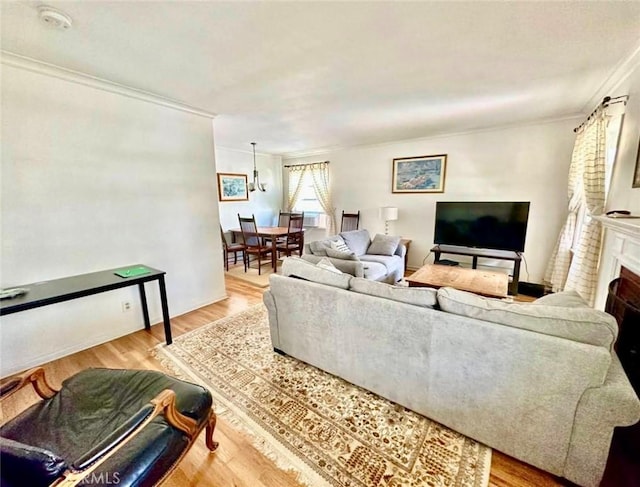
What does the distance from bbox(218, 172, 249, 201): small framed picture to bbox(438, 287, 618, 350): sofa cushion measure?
16.8 feet

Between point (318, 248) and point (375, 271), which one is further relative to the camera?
point (375, 271)

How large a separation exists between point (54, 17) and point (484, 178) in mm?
5032

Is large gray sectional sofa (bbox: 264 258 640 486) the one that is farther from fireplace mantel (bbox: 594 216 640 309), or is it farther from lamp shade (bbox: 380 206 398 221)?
lamp shade (bbox: 380 206 398 221)

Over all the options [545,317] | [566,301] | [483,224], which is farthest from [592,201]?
[545,317]

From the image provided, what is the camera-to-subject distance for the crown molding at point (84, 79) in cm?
202

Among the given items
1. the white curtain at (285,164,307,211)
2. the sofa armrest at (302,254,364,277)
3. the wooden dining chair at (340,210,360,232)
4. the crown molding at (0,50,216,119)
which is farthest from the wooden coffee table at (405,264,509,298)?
the white curtain at (285,164,307,211)

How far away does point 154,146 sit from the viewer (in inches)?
113

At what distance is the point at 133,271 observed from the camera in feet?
8.38

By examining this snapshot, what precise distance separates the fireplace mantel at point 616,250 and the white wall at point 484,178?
1.58m

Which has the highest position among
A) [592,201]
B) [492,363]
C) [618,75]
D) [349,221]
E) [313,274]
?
[618,75]

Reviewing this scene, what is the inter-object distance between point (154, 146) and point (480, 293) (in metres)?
3.77

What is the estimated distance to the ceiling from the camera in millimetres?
1521

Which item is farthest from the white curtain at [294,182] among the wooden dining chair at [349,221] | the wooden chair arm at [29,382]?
the wooden chair arm at [29,382]

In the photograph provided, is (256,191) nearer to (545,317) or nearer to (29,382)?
(29,382)
